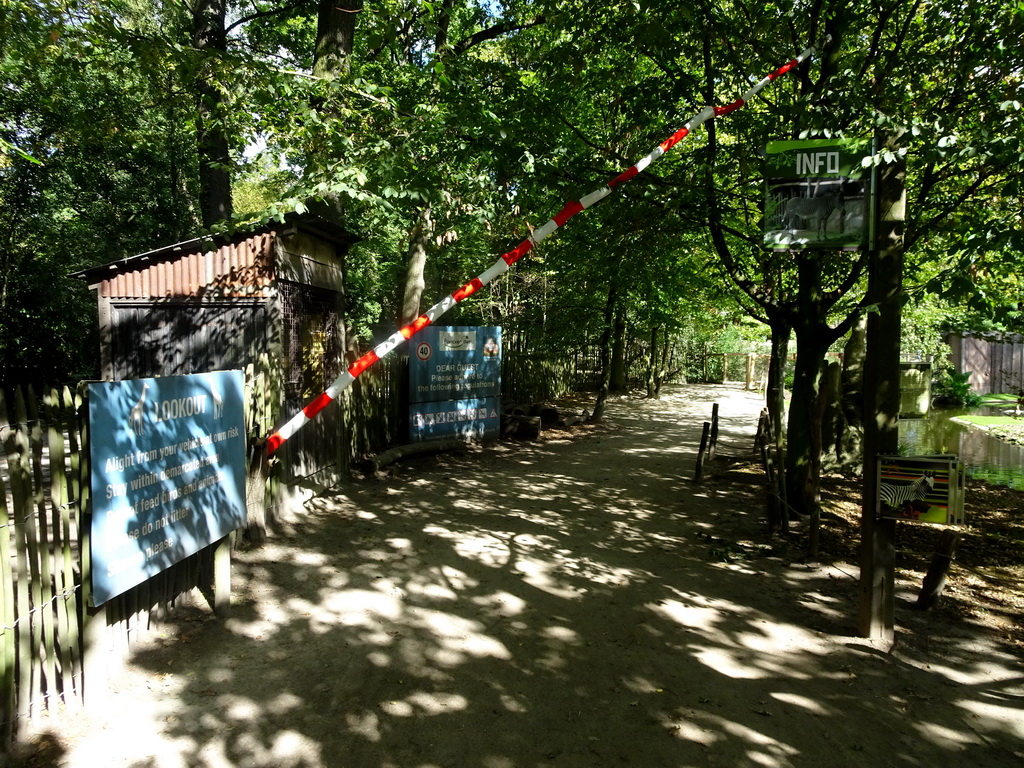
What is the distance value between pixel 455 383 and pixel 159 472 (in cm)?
855

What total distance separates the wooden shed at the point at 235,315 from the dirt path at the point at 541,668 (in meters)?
1.84

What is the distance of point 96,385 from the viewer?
11.2 feet

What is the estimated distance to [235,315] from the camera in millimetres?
8156

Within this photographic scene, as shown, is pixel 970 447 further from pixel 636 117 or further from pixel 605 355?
pixel 636 117

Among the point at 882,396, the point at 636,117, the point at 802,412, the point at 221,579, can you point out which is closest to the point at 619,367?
the point at 802,412

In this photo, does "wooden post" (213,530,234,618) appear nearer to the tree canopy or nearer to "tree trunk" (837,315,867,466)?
the tree canopy

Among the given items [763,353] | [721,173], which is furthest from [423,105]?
[763,353]

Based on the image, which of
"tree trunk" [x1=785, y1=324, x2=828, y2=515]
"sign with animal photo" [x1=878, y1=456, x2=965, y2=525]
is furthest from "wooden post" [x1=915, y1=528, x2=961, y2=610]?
"tree trunk" [x1=785, y1=324, x2=828, y2=515]

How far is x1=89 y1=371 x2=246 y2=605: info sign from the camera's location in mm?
3455

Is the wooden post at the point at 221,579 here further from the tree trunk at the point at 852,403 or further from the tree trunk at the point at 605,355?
the tree trunk at the point at 605,355

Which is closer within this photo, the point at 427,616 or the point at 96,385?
the point at 96,385

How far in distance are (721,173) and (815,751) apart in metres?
6.13

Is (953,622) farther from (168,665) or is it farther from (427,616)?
(168,665)

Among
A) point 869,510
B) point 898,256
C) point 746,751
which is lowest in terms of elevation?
point 746,751
